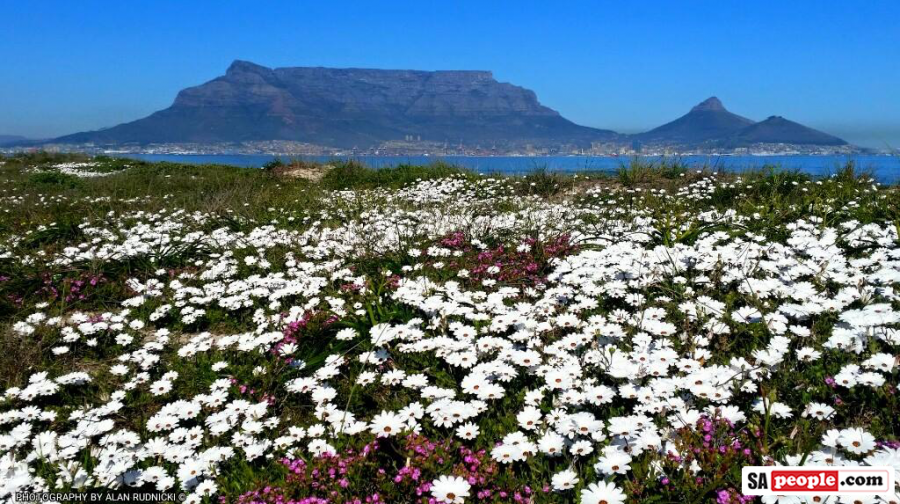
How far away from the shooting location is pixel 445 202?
482 inches

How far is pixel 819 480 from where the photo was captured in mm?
2086

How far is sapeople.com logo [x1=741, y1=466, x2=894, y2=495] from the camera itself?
1998 mm

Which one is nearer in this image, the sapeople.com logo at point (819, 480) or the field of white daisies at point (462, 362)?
the sapeople.com logo at point (819, 480)

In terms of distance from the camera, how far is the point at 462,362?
11.8 ft

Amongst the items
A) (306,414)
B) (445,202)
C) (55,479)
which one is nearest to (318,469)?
(306,414)

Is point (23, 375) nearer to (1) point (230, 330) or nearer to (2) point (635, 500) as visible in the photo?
(1) point (230, 330)

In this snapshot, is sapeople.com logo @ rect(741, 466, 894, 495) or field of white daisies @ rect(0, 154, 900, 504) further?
field of white daisies @ rect(0, 154, 900, 504)

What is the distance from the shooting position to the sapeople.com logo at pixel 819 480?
6.56ft

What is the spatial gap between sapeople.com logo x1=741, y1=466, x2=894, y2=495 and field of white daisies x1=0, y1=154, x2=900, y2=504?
6 centimetres

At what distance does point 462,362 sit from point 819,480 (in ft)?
7.07

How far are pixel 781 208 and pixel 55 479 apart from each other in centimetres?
967

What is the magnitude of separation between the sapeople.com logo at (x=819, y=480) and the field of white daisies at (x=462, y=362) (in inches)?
2.5

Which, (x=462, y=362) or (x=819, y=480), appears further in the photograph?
(x=462, y=362)

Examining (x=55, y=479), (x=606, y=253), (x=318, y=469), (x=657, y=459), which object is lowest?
(x=55, y=479)
